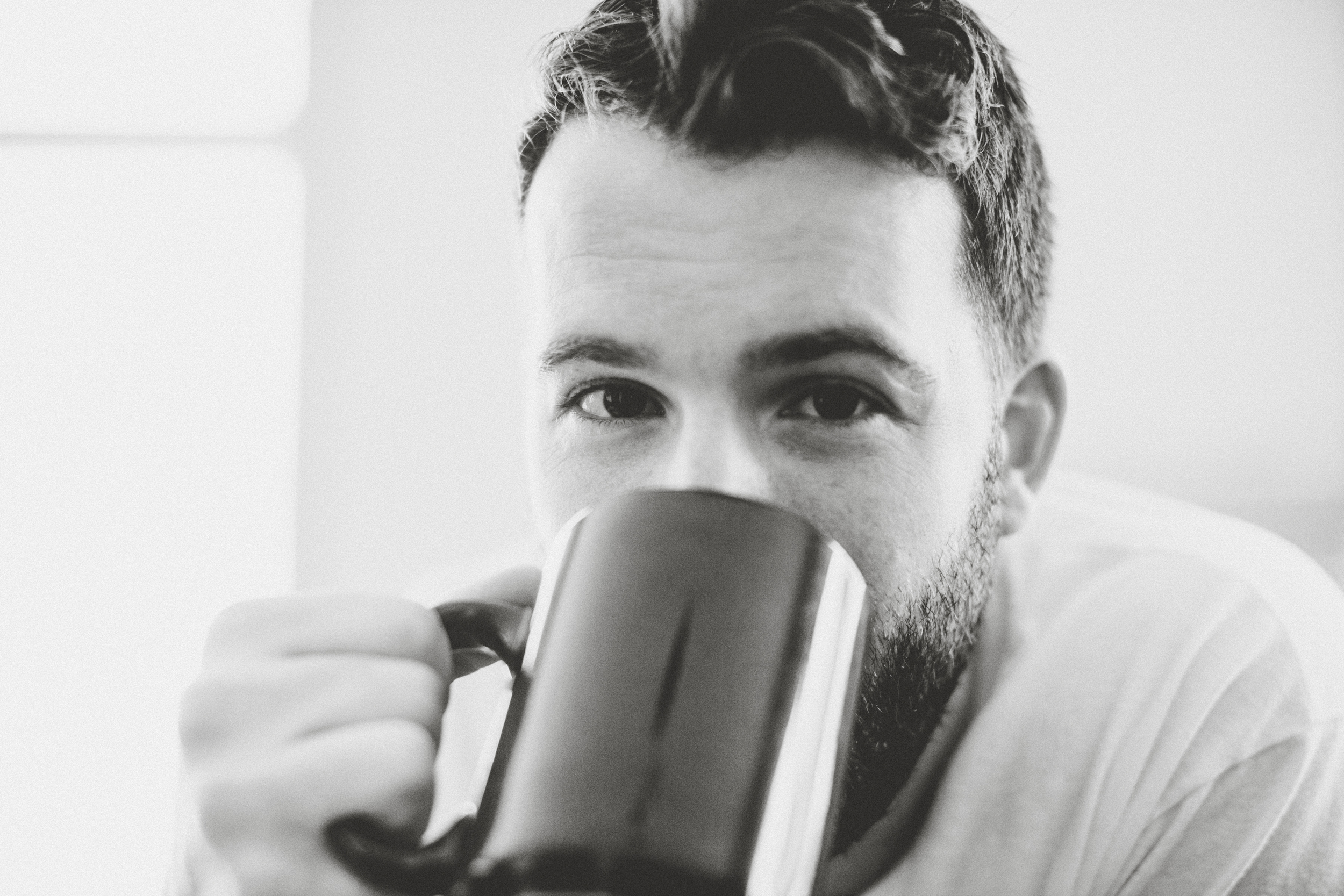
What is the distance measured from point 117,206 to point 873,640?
1.91 meters

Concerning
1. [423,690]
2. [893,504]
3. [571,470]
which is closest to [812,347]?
[893,504]

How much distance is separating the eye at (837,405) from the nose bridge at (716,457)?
0.07 metres

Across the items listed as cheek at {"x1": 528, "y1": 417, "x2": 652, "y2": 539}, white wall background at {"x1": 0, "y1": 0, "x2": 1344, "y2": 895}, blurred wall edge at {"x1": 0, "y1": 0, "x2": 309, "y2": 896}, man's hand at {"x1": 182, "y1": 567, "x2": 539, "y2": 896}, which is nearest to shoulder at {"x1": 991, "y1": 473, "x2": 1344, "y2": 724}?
cheek at {"x1": 528, "y1": 417, "x2": 652, "y2": 539}

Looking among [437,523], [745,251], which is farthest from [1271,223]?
[437,523]

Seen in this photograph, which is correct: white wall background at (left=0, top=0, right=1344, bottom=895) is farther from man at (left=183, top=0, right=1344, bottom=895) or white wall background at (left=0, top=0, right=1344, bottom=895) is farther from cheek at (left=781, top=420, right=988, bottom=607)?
cheek at (left=781, top=420, right=988, bottom=607)

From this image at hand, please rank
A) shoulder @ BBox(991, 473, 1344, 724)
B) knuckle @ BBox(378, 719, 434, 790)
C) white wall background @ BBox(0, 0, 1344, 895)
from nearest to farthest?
1. knuckle @ BBox(378, 719, 434, 790)
2. shoulder @ BBox(991, 473, 1344, 724)
3. white wall background @ BBox(0, 0, 1344, 895)

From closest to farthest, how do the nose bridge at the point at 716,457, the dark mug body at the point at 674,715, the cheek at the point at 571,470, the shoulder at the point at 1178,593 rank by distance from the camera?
the dark mug body at the point at 674,715
the nose bridge at the point at 716,457
the cheek at the point at 571,470
the shoulder at the point at 1178,593

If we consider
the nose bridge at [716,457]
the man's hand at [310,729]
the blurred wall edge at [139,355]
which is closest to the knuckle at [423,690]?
the man's hand at [310,729]

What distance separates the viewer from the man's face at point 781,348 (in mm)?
793

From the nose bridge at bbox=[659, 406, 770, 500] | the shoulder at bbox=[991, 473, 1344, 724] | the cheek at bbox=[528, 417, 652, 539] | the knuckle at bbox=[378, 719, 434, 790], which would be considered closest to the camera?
the knuckle at bbox=[378, 719, 434, 790]

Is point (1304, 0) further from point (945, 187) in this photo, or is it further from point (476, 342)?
point (476, 342)

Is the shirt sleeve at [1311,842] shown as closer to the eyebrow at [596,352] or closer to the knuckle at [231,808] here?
the eyebrow at [596,352]

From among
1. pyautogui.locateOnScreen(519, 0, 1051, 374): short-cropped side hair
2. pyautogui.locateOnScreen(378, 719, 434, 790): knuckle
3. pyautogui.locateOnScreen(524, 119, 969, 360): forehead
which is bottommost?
pyautogui.locateOnScreen(378, 719, 434, 790): knuckle

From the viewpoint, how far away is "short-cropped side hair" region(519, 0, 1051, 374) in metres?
0.83
